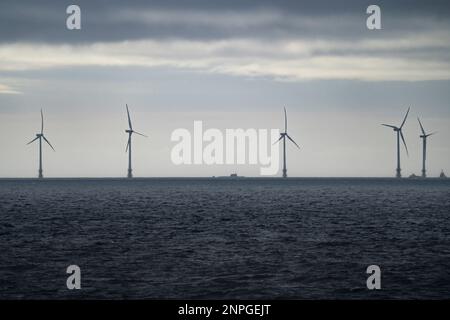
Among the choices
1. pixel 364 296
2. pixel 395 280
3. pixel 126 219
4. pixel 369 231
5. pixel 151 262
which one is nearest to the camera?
pixel 364 296

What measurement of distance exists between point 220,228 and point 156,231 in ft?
28.0

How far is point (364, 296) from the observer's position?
40.9m

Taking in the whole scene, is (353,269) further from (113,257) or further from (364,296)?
(113,257)

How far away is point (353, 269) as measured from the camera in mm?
51469

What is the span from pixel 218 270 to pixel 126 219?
54.9m
